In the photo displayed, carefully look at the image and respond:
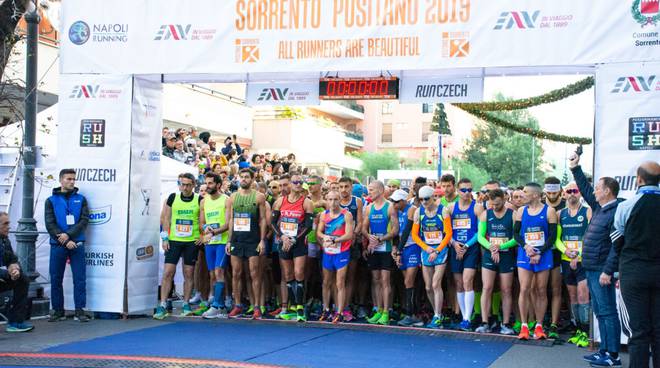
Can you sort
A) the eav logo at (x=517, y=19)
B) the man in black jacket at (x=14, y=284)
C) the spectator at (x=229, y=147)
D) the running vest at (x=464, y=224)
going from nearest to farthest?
the eav logo at (x=517, y=19) < the man in black jacket at (x=14, y=284) < the running vest at (x=464, y=224) < the spectator at (x=229, y=147)

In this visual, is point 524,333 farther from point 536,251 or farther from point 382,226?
point 382,226

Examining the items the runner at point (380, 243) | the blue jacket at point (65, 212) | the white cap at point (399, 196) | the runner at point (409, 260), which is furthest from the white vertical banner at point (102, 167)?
the runner at point (409, 260)

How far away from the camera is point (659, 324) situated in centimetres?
702

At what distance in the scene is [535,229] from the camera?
991cm

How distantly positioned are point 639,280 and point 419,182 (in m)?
5.39

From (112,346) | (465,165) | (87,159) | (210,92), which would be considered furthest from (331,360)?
(465,165)

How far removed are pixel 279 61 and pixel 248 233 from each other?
2.55 metres

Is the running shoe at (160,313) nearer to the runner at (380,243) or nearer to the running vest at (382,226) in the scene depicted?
the runner at (380,243)

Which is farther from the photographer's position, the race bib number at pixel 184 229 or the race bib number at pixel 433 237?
the race bib number at pixel 184 229

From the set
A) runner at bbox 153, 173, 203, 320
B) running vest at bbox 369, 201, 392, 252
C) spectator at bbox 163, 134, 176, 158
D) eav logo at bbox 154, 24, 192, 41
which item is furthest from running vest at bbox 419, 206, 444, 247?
spectator at bbox 163, 134, 176, 158

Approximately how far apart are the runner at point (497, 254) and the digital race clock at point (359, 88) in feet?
6.50

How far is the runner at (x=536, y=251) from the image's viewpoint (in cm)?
987

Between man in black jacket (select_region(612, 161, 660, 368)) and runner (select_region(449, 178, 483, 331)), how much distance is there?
11.1ft

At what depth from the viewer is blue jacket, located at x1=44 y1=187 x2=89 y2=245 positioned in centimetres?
1110
